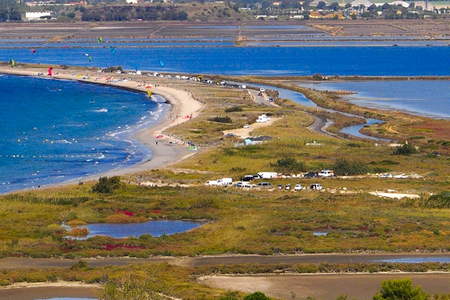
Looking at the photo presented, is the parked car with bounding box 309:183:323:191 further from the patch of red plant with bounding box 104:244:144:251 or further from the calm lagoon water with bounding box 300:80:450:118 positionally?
the calm lagoon water with bounding box 300:80:450:118

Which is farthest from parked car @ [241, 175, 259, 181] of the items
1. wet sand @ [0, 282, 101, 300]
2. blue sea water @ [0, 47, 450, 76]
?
blue sea water @ [0, 47, 450, 76]

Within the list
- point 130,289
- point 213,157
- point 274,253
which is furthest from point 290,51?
point 130,289

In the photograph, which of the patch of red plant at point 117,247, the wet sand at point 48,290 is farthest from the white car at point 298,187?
the wet sand at point 48,290

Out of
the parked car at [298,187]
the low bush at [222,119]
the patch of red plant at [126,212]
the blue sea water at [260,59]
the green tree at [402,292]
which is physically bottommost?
the blue sea water at [260,59]

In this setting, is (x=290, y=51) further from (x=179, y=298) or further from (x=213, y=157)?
(x=179, y=298)

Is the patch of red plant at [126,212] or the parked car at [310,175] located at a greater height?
the patch of red plant at [126,212]

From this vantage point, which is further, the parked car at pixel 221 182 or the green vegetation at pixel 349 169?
the green vegetation at pixel 349 169

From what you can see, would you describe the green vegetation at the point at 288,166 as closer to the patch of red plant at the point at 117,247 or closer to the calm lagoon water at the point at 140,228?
the calm lagoon water at the point at 140,228
